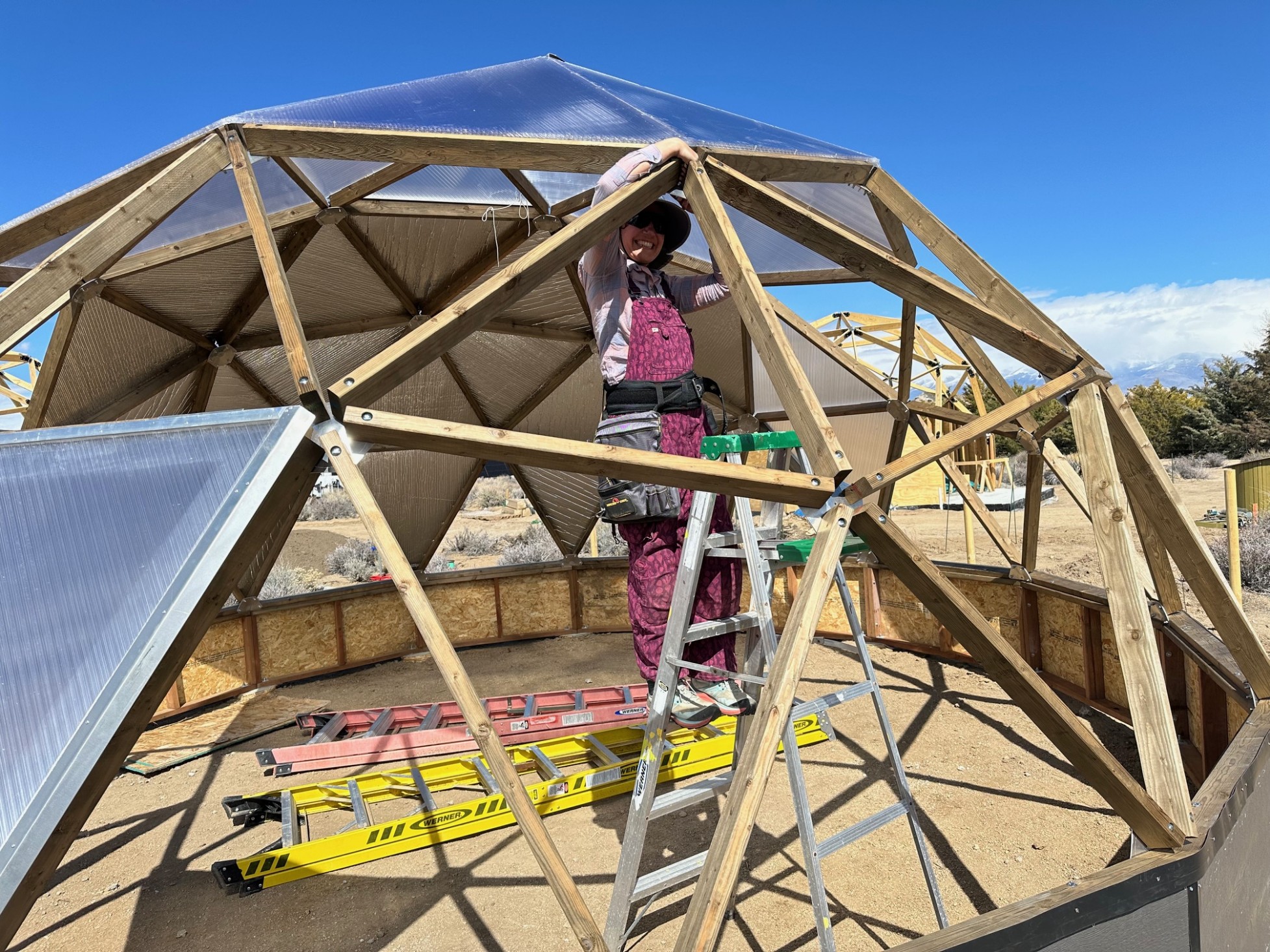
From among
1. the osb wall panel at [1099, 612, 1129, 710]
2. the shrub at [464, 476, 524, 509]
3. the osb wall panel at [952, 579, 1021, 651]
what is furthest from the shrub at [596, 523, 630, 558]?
the shrub at [464, 476, 524, 509]

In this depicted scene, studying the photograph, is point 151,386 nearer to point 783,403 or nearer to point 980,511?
point 783,403

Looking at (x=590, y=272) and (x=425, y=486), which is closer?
(x=590, y=272)

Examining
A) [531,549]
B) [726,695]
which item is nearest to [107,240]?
[726,695]

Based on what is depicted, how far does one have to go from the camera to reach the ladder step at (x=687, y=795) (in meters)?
3.93

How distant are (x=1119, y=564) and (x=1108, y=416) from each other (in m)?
0.91

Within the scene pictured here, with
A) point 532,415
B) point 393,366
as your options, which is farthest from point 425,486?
point 393,366

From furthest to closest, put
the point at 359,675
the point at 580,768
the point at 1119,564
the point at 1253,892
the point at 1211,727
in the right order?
1. the point at 359,675
2. the point at 580,768
3. the point at 1211,727
4. the point at 1253,892
5. the point at 1119,564

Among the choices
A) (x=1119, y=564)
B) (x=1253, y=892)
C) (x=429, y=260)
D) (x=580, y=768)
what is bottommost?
(x=580, y=768)

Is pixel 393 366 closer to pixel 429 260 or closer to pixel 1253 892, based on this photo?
pixel 1253 892

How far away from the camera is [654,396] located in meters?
3.96

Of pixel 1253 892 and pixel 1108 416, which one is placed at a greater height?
pixel 1108 416

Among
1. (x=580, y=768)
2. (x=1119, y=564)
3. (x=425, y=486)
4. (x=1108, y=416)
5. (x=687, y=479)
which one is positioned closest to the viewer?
(x=687, y=479)

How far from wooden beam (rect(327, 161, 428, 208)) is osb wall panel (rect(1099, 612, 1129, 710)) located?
739 centimetres

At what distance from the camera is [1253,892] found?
3.63m
